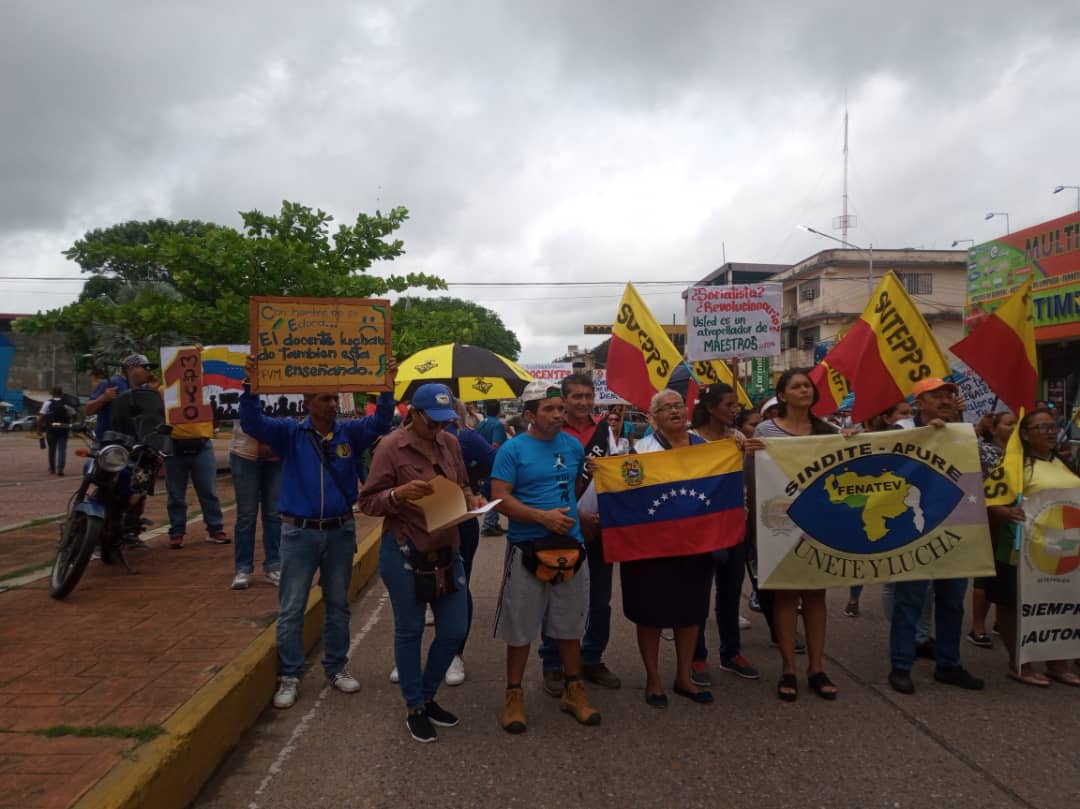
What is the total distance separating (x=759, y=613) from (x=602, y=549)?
2.38m

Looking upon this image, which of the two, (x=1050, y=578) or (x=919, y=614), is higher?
(x=1050, y=578)

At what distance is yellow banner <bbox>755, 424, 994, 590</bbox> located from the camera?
14.1 ft

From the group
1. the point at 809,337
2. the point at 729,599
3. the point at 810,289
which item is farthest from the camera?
the point at 809,337

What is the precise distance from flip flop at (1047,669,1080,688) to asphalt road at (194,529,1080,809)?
4.5 inches

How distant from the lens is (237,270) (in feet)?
42.7

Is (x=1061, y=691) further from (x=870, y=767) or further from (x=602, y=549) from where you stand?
(x=602, y=549)

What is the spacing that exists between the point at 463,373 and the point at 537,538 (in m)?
4.18

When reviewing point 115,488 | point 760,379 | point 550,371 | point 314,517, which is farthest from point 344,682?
point 760,379

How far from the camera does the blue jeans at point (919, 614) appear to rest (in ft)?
14.1

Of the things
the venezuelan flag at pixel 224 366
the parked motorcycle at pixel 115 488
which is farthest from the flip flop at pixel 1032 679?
the venezuelan flag at pixel 224 366

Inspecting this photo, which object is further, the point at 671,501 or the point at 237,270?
the point at 237,270

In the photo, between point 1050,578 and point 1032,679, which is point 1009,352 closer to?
point 1050,578

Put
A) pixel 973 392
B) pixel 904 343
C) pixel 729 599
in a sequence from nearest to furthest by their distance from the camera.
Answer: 1. pixel 729 599
2. pixel 904 343
3. pixel 973 392

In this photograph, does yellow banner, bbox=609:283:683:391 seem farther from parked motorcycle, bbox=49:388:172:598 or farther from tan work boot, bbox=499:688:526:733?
parked motorcycle, bbox=49:388:172:598
